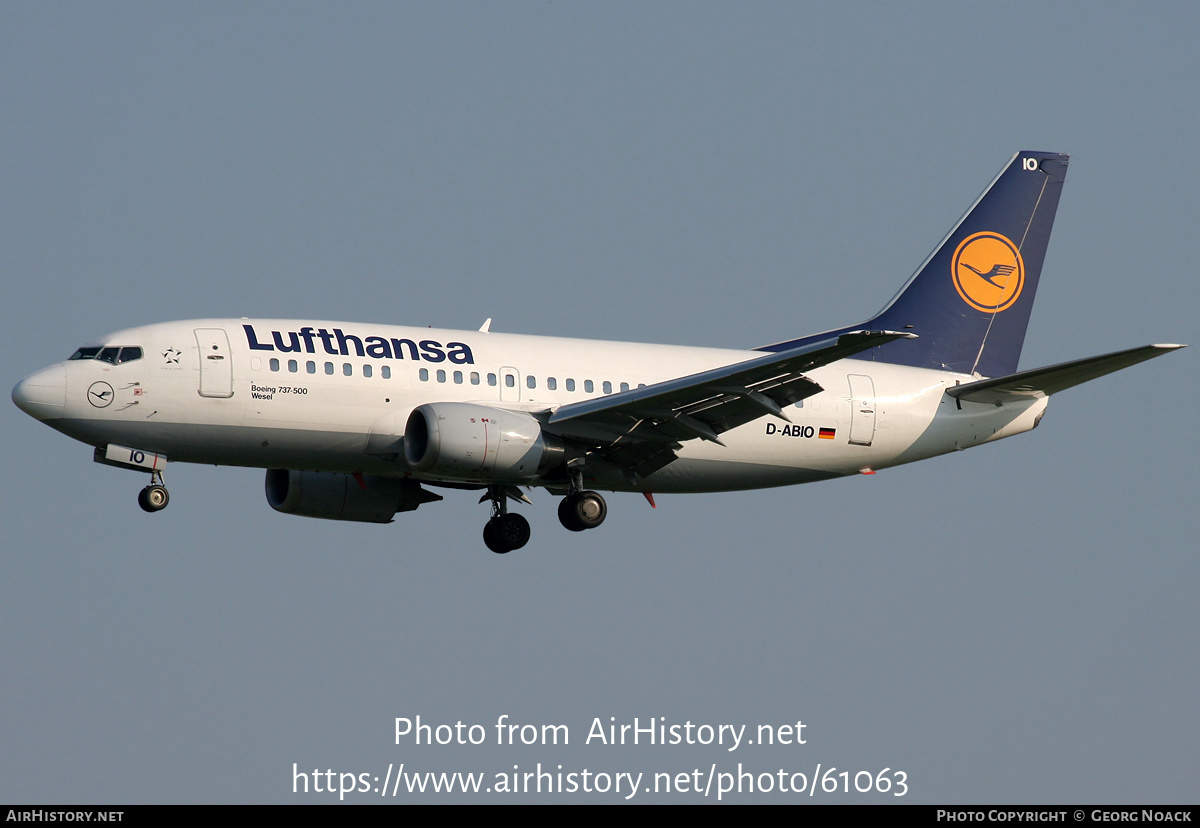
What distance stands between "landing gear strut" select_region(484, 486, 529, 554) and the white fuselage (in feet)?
7.67

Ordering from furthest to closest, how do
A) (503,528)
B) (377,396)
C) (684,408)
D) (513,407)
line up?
1. (503,528)
2. (513,407)
3. (684,408)
4. (377,396)

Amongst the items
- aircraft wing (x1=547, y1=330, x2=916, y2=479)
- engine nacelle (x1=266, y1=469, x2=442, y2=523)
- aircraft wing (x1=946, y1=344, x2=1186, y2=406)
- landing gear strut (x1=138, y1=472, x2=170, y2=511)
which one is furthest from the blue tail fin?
landing gear strut (x1=138, y1=472, x2=170, y2=511)

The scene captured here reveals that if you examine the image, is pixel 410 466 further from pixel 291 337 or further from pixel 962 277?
pixel 962 277

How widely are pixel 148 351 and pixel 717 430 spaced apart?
11.9 m

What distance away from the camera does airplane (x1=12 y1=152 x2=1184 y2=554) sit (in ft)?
99.3

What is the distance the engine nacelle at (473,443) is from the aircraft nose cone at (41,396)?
681 cm

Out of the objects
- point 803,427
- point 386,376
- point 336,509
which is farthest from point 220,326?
point 803,427

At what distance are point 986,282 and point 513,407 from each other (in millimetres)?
14123

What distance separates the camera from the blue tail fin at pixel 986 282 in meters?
38.4

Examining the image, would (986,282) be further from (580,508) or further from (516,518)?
(516,518)

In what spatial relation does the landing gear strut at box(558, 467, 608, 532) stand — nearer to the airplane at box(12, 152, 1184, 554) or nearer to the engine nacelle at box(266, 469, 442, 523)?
the airplane at box(12, 152, 1184, 554)

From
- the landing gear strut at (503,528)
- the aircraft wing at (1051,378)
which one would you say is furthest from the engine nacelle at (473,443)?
the aircraft wing at (1051,378)

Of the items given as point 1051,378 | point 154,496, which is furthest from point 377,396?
point 1051,378

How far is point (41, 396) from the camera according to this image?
3000 centimetres
